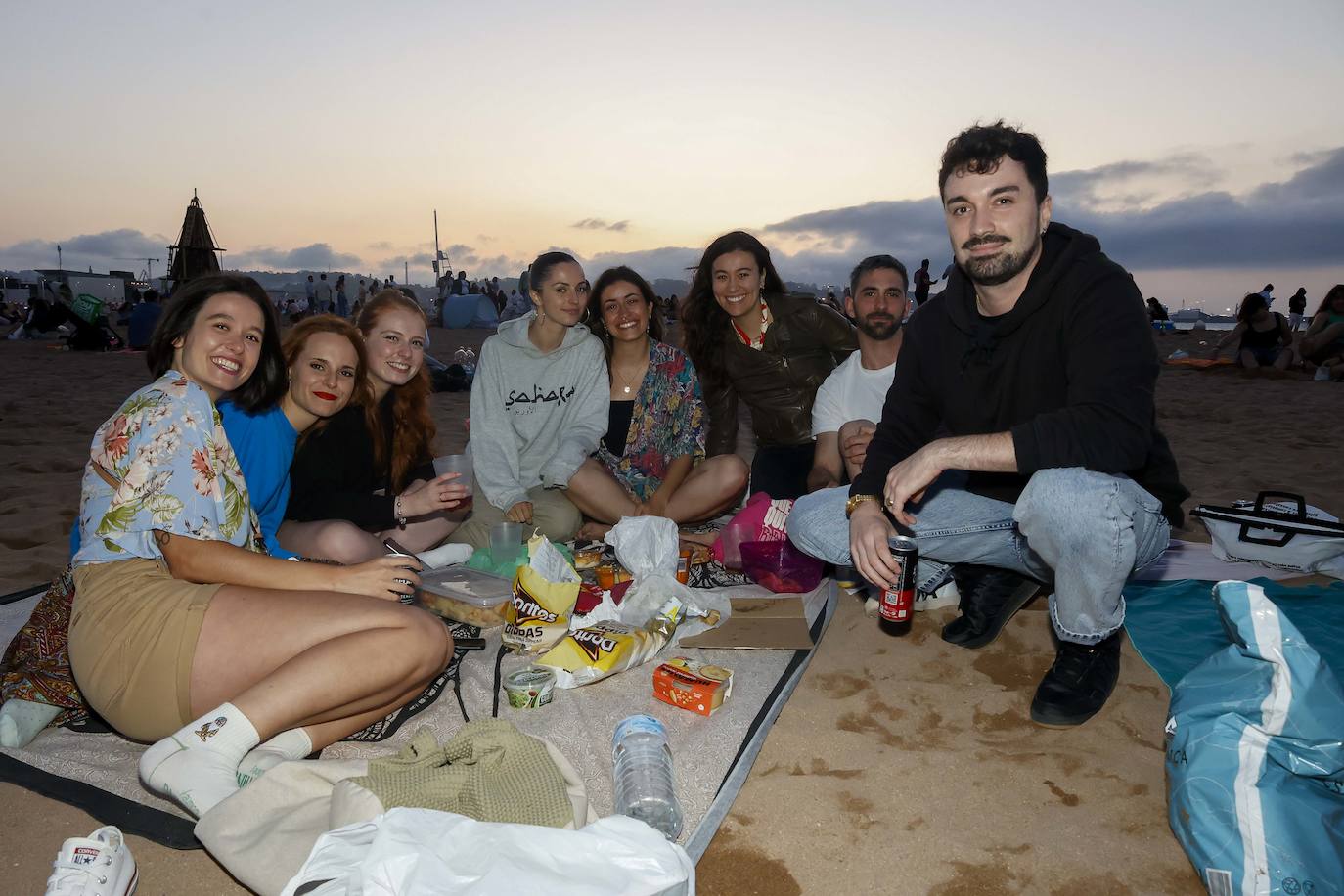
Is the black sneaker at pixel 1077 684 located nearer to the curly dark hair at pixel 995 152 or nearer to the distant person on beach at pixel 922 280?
the curly dark hair at pixel 995 152

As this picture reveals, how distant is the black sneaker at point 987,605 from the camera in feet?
10.5

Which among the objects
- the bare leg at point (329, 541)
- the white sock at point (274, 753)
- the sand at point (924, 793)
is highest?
the bare leg at point (329, 541)

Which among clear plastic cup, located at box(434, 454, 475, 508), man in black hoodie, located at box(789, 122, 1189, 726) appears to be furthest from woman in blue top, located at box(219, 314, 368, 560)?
man in black hoodie, located at box(789, 122, 1189, 726)

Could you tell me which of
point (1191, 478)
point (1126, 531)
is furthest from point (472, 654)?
point (1191, 478)

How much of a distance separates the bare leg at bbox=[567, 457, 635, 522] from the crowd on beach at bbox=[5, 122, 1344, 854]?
2cm

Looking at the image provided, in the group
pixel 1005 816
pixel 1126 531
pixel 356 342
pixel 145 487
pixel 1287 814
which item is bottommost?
pixel 1005 816

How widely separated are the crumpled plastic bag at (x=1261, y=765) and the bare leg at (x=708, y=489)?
8.58 ft

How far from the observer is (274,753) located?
2143 millimetres

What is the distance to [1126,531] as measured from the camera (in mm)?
2551

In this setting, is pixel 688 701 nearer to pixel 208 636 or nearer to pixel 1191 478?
pixel 208 636

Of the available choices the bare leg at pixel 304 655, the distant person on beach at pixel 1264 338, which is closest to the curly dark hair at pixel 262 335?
the bare leg at pixel 304 655

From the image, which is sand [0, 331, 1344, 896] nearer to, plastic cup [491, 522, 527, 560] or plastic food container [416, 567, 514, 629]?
plastic food container [416, 567, 514, 629]

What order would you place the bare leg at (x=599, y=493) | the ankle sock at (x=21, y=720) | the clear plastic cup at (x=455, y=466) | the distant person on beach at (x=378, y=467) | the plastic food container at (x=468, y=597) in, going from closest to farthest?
1. the ankle sock at (x=21, y=720)
2. the plastic food container at (x=468, y=597)
3. the distant person on beach at (x=378, y=467)
4. the clear plastic cup at (x=455, y=466)
5. the bare leg at (x=599, y=493)

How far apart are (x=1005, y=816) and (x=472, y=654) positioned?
1.95 m
